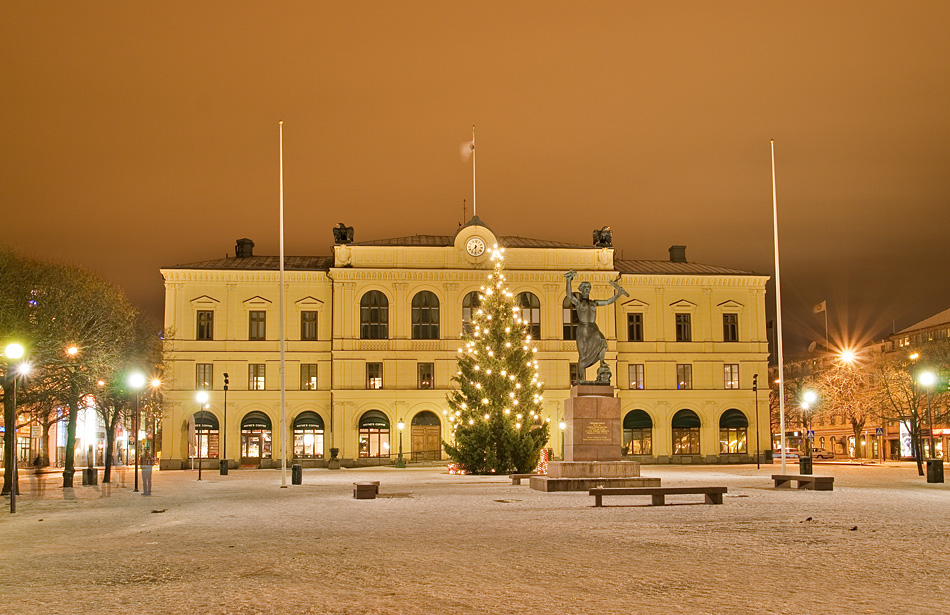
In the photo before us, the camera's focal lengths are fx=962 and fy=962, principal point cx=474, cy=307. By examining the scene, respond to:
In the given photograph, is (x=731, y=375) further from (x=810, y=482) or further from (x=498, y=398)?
(x=810, y=482)

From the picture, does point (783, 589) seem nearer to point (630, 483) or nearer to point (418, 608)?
point (418, 608)

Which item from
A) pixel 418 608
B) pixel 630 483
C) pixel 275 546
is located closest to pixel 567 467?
pixel 630 483

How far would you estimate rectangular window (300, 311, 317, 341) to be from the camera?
6462 centimetres

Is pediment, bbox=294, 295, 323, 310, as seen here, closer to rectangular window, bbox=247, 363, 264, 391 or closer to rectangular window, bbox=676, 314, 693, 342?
rectangular window, bbox=247, 363, 264, 391

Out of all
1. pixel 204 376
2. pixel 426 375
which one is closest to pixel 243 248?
pixel 204 376

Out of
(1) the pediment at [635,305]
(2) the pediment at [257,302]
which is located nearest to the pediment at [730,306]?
(1) the pediment at [635,305]

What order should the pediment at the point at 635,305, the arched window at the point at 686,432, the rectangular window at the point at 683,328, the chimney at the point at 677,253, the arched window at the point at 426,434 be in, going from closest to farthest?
the arched window at the point at 426,434, the arched window at the point at 686,432, the pediment at the point at 635,305, the rectangular window at the point at 683,328, the chimney at the point at 677,253

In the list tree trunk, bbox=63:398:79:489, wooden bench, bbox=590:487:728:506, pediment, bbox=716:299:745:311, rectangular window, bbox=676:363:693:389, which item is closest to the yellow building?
rectangular window, bbox=676:363:693:389

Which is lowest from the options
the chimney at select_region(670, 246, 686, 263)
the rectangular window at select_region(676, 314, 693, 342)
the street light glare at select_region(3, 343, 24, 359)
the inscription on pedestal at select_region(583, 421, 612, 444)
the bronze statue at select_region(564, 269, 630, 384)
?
the inscription on pedestal at select_region(583, 421, 612, 444)

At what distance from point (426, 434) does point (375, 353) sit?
6.34 meters

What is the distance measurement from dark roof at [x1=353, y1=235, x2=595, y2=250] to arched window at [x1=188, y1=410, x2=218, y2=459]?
14.9m

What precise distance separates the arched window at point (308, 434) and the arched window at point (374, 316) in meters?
6.36

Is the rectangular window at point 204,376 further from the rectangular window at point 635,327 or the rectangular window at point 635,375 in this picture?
the rectangular window at point 635,327

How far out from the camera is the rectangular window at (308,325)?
64.6 m
